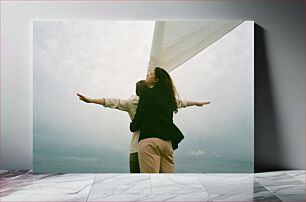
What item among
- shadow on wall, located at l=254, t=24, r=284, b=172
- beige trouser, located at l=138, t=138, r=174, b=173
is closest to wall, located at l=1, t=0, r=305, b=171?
shadow on wall, located at l=254, t=24, r=284, b=172

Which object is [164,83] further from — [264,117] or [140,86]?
[264,117]

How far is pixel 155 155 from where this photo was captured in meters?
5.11

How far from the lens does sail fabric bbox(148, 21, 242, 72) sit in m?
5.11

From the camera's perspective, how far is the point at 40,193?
4.22m

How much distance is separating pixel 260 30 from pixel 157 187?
73.7 inches

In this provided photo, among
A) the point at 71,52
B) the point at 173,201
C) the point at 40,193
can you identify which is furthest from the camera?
the point at 71,52

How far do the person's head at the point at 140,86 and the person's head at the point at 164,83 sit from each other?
42mm

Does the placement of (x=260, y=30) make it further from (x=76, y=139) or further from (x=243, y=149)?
(x=76, y=139)

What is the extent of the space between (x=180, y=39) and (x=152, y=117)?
77 cm

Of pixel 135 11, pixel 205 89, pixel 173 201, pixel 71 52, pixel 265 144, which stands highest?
pixel 135 11

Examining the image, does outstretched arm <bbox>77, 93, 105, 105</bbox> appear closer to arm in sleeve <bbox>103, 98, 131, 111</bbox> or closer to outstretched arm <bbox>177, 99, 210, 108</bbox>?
arm in sleeve <bbox>103, 98, 131, 111</bbox>

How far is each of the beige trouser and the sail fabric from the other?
26.8 inches

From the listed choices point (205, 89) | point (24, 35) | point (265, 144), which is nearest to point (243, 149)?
point (265, 144)

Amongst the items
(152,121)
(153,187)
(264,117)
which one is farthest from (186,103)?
(153,187)
